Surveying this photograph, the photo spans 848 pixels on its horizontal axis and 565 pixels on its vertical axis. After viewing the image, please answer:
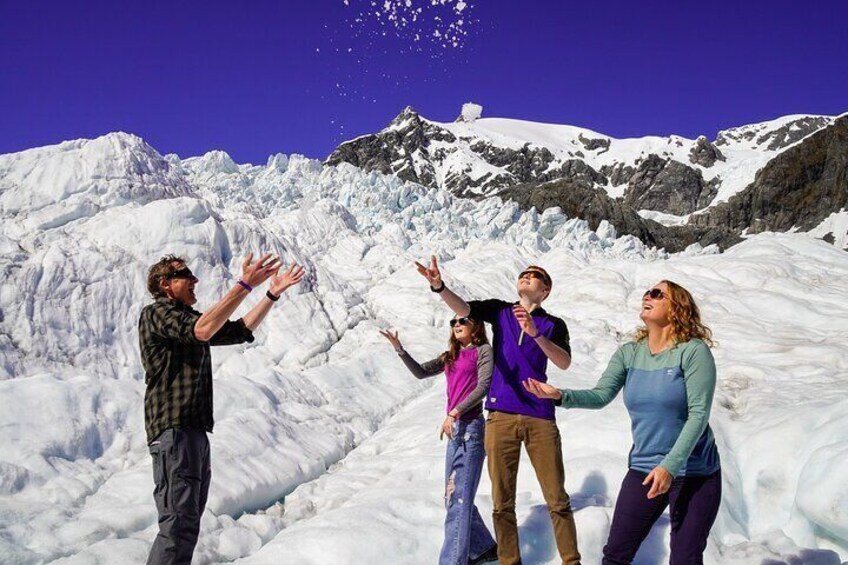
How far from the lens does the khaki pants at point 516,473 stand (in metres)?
3.88

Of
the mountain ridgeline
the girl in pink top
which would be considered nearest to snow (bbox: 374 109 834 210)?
the mountain ridgeline

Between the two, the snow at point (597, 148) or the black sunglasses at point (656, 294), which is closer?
the black sunglasses at point (656, 294)

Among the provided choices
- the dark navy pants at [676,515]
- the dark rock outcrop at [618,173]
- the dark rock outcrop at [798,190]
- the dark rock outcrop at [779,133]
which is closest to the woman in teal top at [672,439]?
the dark navy pants at [676,515]

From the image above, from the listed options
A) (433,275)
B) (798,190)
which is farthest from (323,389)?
(798,190)

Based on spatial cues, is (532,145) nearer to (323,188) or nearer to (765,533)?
(323,188)

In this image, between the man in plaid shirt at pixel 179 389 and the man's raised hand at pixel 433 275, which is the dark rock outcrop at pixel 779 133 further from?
the man in plaid shirt at pixel 179 389

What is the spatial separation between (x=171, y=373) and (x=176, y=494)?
656 millimetres

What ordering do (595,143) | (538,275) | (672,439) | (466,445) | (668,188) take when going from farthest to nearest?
(595,143)
(668,188)
(466,445)
(538,275)
(672,439)

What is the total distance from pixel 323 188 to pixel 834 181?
80.3 m

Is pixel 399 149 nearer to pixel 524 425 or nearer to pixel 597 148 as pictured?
pixel 597 148

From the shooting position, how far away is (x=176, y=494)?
338cm

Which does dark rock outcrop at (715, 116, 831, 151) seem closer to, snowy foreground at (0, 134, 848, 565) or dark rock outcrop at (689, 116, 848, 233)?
dark rock outcrop at (689, 116, 848, 233)

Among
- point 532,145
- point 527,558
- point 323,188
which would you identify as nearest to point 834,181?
point 532,145

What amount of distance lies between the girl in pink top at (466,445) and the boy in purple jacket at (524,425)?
167 millimetres
